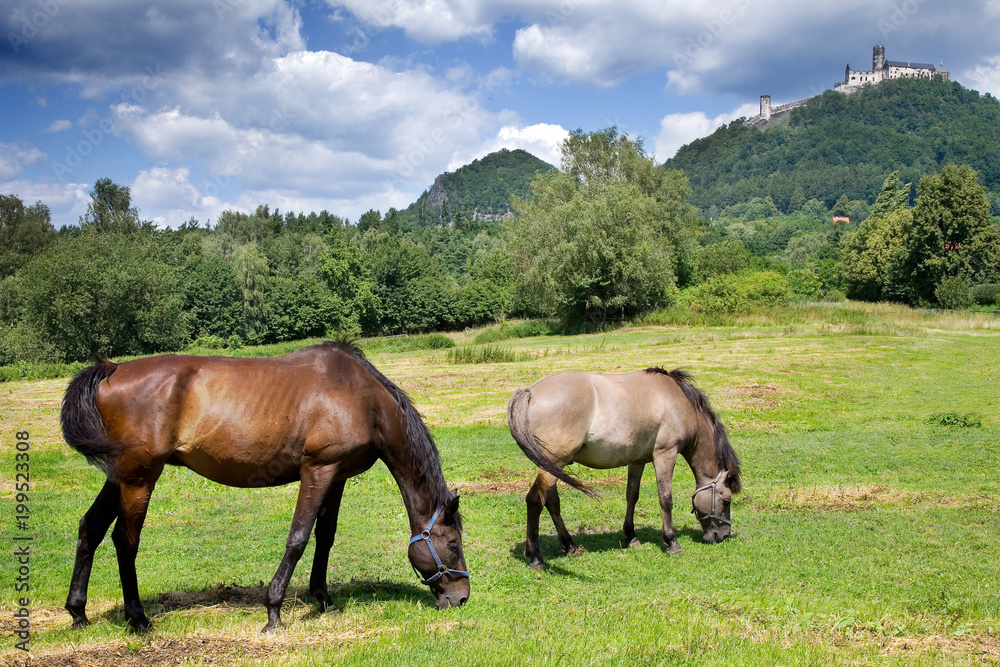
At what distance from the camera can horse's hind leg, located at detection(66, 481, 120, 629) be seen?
5852 mm

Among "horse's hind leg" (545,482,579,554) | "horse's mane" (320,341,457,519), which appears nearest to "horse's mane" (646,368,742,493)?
"horse's hind leg" (545,482,579,554)

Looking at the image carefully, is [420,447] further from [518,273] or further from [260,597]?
[518,273]

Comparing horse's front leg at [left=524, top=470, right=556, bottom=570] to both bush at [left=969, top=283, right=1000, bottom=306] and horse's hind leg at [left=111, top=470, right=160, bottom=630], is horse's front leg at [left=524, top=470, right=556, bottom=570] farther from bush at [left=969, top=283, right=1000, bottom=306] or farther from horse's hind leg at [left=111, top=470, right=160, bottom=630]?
bush at [left=969, top=283, right=1000, bottom=306]

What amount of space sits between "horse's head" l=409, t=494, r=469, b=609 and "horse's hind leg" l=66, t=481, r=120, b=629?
2708 mm

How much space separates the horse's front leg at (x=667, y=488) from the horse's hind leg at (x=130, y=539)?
19.1 feet

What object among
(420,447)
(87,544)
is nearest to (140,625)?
(87,544)

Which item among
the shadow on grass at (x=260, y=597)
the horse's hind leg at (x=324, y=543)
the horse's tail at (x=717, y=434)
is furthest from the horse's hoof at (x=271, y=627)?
the horse's tail at (x=717, y=434)

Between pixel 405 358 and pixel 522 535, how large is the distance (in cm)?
3178

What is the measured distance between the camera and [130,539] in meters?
5.76

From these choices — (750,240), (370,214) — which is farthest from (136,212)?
(750,240)

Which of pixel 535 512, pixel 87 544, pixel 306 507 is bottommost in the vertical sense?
pixel 535 512

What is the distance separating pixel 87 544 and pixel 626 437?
5876 millimetres

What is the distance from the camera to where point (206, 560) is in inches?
330

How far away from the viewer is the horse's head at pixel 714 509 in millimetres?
9133
